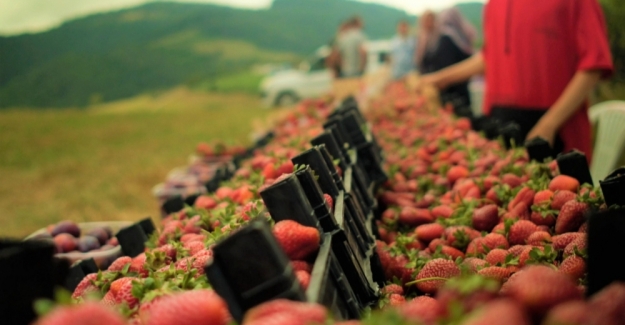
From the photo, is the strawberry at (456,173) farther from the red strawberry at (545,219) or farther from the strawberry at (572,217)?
the strawberry at (572,217)

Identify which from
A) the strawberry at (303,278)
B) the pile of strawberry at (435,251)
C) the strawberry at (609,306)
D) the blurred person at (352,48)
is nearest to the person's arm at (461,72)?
the pile of strawberry at (435,251)

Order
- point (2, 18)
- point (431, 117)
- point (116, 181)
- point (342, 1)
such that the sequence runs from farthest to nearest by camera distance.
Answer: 1. point (342, 1)
2. point (116, 181)
3. point (2, 18)
4. point (431, 117)

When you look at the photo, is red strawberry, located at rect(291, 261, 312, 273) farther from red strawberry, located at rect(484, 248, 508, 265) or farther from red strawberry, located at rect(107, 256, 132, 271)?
red strawberry, located at rect(107, 256, 132, 271)

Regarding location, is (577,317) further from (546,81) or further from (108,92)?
(108,92)

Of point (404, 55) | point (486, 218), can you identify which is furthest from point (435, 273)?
point (404, 55)

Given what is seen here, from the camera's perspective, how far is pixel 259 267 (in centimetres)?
103

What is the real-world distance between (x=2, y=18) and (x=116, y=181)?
2.64 meters

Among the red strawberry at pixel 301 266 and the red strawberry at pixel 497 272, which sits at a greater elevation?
the red strawberry at pixel 301 266

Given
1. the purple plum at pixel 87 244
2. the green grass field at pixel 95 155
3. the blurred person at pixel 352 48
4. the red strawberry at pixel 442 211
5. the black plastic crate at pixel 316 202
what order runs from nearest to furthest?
1. the black plastic crate at pixel 316 202
2. the red strawberry at pixel 442 211
3. the purple plum at pixel 87 244
4. the green grass field at pixel 95 155
5. the blurred person at pixel 352 48

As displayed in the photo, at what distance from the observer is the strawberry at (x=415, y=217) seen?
7.51 feet

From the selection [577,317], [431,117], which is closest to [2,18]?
[431,117]

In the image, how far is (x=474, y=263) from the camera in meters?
1.67

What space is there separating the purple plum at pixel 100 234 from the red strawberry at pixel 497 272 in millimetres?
1875

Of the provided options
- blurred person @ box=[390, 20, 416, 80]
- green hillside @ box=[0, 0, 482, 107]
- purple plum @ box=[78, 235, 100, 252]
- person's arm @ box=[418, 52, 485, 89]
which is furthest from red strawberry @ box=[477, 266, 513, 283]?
green hillside @ box=[0, 0, 482, 107]
